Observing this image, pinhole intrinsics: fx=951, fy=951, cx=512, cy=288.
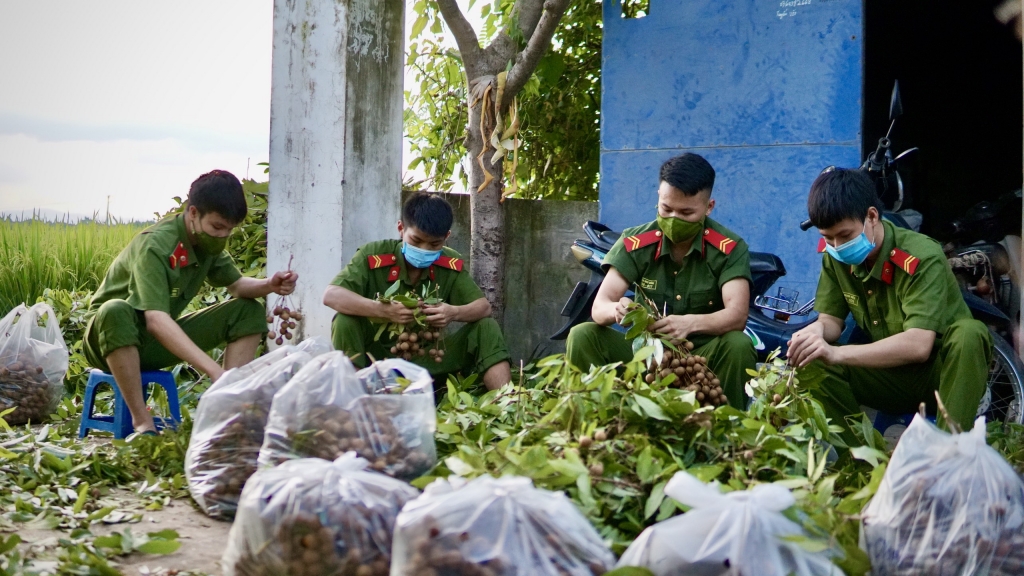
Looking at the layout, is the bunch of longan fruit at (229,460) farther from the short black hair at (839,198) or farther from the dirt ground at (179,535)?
the short black hair at (839,198)

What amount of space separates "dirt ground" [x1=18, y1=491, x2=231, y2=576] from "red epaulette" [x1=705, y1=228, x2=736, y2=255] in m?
2.11

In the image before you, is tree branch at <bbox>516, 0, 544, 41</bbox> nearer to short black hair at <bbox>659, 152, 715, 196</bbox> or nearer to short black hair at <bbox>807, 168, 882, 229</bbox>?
short black hair at <bbox>659, 152, 715, 196</bbox>

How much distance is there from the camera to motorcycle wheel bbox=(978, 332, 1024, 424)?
148 inches

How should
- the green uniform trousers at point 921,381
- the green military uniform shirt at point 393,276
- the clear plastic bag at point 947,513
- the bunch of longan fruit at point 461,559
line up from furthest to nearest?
the green military uniform shirt at point 393,276
the green uniform trousers at point 921,381
the clear plastic bag at point 947,513
the bunch of longan fruit at point 461,559

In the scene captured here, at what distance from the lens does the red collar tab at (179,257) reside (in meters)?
3.95

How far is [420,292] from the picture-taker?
167 inches

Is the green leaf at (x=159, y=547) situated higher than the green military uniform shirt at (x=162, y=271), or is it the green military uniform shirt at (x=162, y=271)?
the green military uniform shirt at (x=162, y=271)

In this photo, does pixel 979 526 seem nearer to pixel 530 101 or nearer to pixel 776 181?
pixel 776 181

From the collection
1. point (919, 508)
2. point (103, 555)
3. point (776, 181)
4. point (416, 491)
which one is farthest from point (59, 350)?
point (919, 508)

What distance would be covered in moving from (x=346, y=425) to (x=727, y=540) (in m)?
1.17

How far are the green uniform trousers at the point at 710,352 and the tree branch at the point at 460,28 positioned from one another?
2137mm

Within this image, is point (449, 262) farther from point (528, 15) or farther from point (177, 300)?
point (528, 15)

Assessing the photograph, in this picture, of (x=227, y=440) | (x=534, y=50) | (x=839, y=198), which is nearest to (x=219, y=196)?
(x=227, y=440)

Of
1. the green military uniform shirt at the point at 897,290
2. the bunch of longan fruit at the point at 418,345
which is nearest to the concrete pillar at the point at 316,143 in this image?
the bunch of longan fruit at the point at 418,345
